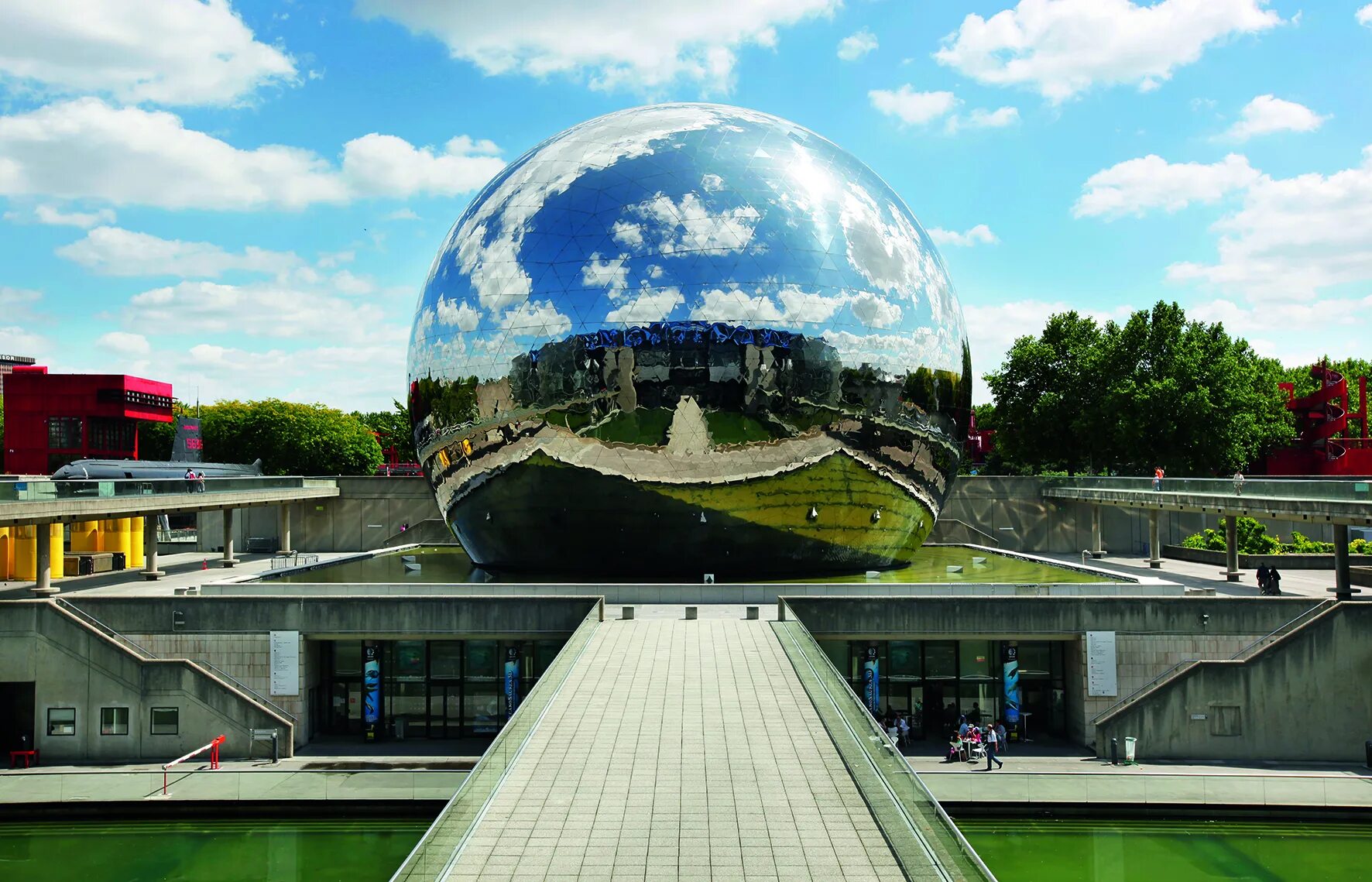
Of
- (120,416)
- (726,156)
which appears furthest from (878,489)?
(120,416)

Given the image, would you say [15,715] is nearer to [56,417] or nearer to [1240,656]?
[1240,656]

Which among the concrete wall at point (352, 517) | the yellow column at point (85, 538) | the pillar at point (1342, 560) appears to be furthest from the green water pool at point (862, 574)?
the yellow column at point (85, 538)

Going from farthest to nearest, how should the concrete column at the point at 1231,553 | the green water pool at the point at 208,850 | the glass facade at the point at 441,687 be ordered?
1. the concrete column at the point at 1231,553
2. the glass facade at the point at 441,687
3. the green water pool at the point at 208,850

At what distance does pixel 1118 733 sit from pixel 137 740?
825 inches

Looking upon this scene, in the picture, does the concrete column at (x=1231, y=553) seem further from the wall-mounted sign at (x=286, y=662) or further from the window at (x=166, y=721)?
the window at (x=166, y=721)

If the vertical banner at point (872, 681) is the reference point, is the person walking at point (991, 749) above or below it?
below

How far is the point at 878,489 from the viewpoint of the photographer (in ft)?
86.4

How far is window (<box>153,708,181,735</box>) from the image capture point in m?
22.2

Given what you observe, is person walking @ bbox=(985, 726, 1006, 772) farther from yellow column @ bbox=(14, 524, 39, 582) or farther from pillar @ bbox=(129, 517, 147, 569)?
pillar @ bbox=(129, 517, 147, 569)

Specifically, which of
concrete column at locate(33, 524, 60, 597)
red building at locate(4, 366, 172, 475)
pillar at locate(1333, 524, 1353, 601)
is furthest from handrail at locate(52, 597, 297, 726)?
red building at locate(4, 366, 172, 475)

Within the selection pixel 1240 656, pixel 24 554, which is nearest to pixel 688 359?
pixel 1240 656

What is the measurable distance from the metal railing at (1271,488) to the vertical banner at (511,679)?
1861 centimetres

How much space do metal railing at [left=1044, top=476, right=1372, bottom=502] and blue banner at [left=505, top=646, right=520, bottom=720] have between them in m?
18.6

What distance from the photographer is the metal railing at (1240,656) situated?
2202 centimetres
